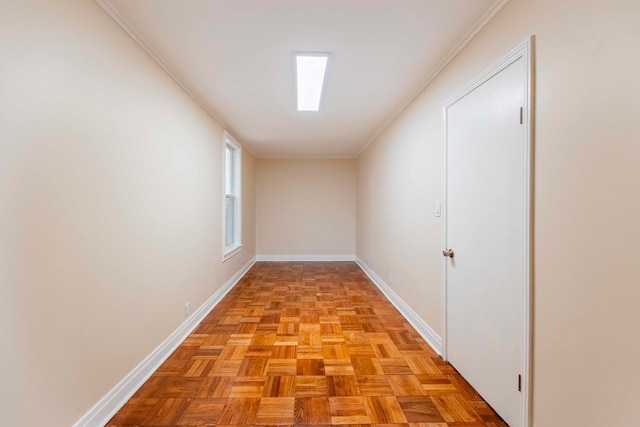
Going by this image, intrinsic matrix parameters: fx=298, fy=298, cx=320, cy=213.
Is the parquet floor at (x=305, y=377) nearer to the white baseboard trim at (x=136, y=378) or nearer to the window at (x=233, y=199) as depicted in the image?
the white baseboard trim at (x=136, y=378)

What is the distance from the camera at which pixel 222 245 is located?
403 centimetres

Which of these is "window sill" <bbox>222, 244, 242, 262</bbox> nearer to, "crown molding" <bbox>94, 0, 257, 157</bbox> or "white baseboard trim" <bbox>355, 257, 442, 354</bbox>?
"crown molding" <bbox>94, 0, 257, 157</bbox>

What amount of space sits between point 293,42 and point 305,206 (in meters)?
4.81

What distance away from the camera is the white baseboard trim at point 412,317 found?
2533 millimetres

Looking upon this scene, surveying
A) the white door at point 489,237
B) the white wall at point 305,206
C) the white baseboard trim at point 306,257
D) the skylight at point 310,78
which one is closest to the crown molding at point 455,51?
the white door at point 489,237

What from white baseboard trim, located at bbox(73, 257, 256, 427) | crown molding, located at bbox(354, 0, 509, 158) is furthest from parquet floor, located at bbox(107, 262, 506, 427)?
crown molding, located at bbox(354, 0, 509, 158)

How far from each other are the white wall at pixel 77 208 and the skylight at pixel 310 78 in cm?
111

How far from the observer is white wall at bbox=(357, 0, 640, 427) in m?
1.02

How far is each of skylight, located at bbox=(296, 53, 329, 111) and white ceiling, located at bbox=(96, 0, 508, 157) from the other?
3.0 inches

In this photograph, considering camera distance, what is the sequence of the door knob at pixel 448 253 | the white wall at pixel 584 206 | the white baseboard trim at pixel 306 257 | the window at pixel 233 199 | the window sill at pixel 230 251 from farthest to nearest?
the white baseboard trim at pixel 306 257 → the window at pixel 233 199 → the window sill at pixel 230 251 → the door knob at pixel 448 253 → the white wall at pixel 584 206

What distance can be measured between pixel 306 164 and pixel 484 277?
209 inches

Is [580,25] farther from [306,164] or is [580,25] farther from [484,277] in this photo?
[306,164]

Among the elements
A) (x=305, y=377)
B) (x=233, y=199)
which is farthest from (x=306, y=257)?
(x=305, y=377)

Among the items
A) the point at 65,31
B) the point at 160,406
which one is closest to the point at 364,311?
the point at 160,406
